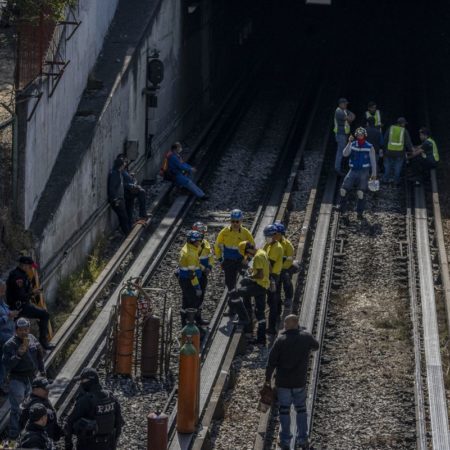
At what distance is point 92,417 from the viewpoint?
13.4 m

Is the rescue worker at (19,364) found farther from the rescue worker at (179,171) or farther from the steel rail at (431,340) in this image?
the rescue worker at (179,171)

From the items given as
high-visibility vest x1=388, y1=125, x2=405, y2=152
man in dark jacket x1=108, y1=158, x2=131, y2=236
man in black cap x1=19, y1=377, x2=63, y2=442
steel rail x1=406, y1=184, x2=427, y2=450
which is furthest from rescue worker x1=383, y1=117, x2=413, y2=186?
man in black cap x1=19, y1=377, x2=63, y2=442

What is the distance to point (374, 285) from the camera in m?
21.1

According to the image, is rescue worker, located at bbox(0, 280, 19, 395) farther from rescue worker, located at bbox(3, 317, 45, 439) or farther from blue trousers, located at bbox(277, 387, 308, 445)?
blue trousers, located at bbox(277, 387, 308, 445)

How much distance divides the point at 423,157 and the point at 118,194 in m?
6.91

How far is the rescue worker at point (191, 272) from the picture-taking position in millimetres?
18125

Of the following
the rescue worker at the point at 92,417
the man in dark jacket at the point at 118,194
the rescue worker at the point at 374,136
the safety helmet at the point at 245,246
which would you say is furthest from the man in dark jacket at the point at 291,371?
the rescue worker at the point at 374,136

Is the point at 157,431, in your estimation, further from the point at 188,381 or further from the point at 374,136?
the point at 374,136

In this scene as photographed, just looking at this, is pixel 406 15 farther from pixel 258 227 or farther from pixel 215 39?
pixel 258 227

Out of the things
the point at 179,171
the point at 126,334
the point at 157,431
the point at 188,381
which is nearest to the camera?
the point at 157,431

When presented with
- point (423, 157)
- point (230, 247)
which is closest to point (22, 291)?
point (230, 247)

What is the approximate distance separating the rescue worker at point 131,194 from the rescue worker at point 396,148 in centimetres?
551

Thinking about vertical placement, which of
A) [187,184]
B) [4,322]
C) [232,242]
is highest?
[4,322]

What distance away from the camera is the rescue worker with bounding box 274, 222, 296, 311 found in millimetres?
18541
